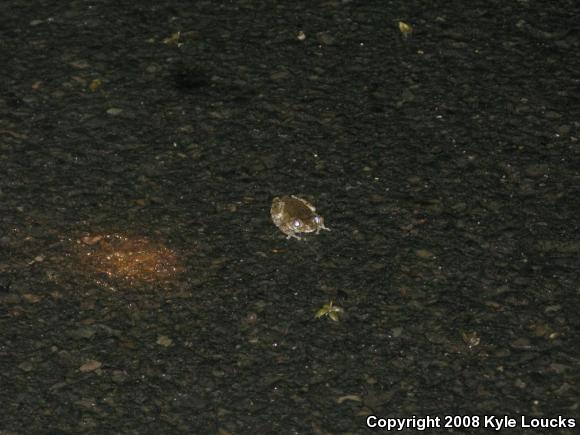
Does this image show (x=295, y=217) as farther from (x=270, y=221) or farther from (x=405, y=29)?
(x=405, y=29)

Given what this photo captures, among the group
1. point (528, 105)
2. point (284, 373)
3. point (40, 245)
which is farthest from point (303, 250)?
point (528, 105)

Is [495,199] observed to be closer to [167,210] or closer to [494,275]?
[494,275]

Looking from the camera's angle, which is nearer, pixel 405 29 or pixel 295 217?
pixel 295 217

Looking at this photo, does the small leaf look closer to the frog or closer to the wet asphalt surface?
the wet asphalt surface

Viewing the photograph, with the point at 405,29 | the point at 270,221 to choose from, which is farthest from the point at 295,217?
the point at 405,29

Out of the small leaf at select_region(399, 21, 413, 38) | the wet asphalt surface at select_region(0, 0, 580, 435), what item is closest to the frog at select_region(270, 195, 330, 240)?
the wet asphalt surface at select_region(0, 0, 580, 435)

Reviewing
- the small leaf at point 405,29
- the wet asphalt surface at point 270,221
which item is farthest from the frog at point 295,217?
the small leaf at point 405,29

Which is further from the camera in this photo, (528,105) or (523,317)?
(528,105)
